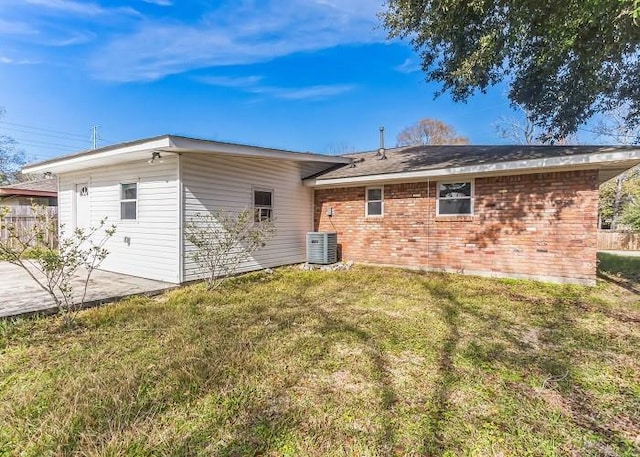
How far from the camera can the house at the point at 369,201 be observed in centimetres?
699

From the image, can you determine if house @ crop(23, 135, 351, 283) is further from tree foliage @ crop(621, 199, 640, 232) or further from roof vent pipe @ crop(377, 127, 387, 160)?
tree foliage @ crop(621, 199, 640, 232)

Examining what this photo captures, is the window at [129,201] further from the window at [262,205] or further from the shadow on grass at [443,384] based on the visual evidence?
the shadow on grass at [443,384]

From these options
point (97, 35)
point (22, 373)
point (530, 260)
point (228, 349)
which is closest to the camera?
point (22, 373)

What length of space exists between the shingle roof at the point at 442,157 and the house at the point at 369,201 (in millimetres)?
59

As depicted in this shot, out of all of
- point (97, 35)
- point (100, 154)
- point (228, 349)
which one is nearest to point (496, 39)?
point (228, 349)

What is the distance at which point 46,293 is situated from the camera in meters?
5.84

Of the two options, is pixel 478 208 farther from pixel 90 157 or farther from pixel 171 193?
pixel 90 157

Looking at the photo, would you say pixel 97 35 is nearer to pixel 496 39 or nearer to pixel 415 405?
pixel 496 39

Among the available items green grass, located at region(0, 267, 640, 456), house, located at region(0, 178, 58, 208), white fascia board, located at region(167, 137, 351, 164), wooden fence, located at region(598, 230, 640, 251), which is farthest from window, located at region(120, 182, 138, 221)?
wooden fence, located at region(598, 230, 640, 251)

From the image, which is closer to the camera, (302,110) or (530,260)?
(530,260)

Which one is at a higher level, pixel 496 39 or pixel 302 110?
pixel 302 110

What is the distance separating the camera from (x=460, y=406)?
266 cm

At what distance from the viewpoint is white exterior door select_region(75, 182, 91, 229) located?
937 cm

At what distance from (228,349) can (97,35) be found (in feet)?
31.9
